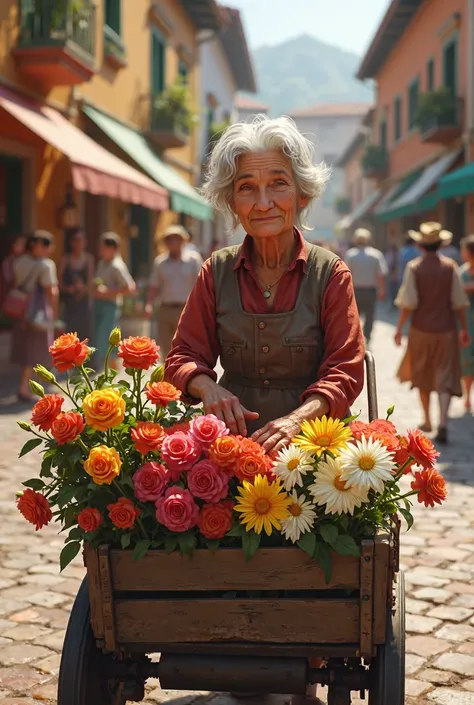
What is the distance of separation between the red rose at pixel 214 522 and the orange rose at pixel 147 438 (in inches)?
8.6

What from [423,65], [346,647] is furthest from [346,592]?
[423,65]

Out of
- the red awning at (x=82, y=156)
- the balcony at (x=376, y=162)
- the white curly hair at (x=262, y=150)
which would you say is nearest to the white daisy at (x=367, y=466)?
the white curly hair at (x=262, y=150)

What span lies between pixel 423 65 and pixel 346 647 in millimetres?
25557

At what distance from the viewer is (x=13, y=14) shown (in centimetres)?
1252

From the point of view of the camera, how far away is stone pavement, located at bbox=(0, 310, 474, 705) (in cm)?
348

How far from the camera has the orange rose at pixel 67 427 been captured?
2543 mm

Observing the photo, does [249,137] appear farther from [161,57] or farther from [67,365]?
[161,57]

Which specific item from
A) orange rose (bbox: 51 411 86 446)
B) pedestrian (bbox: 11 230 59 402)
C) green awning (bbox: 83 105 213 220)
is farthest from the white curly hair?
green awning (bbox: 83 105 213 220)

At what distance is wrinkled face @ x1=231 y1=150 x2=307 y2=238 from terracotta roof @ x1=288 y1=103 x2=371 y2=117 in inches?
2970

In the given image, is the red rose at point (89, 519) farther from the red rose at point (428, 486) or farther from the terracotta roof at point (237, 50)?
the terracotta roof at point (237, 50)

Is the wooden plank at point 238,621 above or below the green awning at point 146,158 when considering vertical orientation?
below

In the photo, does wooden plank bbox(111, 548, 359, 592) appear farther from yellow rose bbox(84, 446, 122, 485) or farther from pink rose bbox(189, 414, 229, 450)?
pink rose bbox(189, 414, 229, 450)

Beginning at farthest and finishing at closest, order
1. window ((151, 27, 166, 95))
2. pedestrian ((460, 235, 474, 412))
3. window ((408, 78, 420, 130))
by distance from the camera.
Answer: window ((408, 78, 420, 130)), window ((151, 27, 166, 95)), pedestrian ((460, 235, 474, 412))

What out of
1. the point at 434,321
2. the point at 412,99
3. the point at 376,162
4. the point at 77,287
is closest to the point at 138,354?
the point at 434,321
